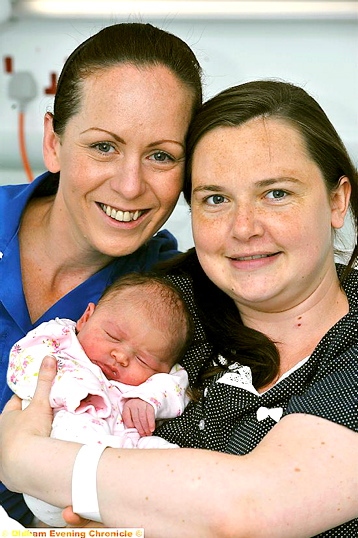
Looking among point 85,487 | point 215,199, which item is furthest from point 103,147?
point 85,487

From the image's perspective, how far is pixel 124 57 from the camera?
1927mm

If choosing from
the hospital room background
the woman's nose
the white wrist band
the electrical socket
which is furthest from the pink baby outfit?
the electrical socket

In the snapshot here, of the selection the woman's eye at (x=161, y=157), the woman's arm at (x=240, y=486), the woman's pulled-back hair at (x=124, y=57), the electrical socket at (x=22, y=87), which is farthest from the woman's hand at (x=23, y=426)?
the electrical socket at (x=22, y=87)

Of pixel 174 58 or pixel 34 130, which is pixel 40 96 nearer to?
pixel 34 130

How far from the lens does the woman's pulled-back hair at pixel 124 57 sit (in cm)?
193

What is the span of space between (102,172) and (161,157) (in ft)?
0.43

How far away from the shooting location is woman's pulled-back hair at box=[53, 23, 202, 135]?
193 cm

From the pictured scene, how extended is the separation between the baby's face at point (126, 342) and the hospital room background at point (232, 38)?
1133 mm

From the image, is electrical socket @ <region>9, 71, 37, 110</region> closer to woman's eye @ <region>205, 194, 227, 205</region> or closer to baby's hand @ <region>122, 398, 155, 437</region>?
woman's eye @ <region>205, 194, 227, 205</region>

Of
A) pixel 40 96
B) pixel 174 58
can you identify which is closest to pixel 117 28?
pixel 174 58

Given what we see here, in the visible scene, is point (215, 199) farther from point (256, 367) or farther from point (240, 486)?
point (240, 486)

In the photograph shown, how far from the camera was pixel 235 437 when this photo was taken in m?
1.64

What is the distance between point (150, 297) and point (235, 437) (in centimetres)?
37

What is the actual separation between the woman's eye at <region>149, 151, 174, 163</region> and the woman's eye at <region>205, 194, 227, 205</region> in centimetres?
22
